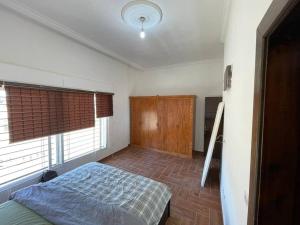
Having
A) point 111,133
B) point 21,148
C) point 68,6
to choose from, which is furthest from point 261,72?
point 111,133

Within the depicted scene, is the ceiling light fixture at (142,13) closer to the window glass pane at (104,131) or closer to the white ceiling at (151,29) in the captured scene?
the white ceiling at (151,29)

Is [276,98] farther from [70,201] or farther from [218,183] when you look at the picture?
[218,183]

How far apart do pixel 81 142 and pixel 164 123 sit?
225cm

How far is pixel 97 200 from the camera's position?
152cm

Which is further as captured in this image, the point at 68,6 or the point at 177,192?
the point at 177,192

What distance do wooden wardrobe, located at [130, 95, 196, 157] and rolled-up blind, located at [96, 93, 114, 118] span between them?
1.01 metres

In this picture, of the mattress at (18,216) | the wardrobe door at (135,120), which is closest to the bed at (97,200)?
the mattress at (18,216)

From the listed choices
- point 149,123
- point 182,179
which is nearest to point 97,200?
point 182,179

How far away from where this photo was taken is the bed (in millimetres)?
1326

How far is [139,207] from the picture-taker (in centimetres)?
148

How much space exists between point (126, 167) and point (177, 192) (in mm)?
1390

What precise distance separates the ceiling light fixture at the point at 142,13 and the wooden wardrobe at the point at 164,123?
2245 mm

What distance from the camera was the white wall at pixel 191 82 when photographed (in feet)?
13.4

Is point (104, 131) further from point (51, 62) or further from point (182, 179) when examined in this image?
point (182, 179)
